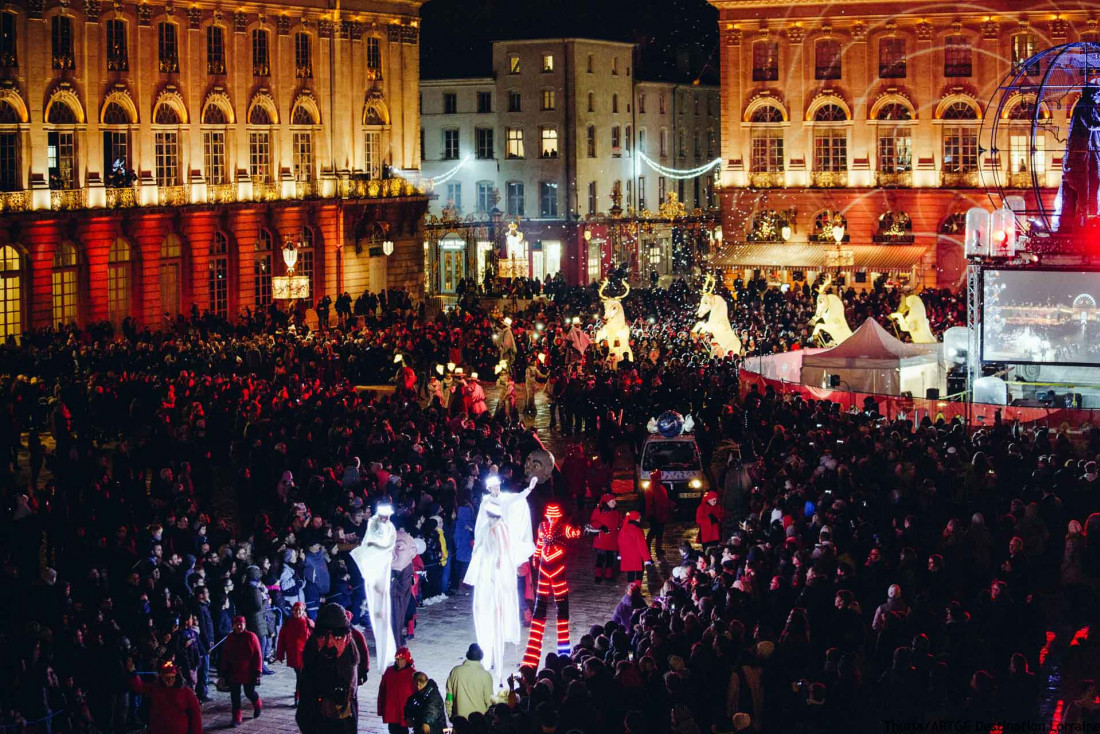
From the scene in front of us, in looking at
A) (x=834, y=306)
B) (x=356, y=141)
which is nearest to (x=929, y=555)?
(x=834, y=306)

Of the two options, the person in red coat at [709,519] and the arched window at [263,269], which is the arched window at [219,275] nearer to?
the arched window at [263,269]

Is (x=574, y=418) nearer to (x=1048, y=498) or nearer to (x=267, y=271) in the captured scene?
(x=1048, y=498)

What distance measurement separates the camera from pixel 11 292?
2000 inches

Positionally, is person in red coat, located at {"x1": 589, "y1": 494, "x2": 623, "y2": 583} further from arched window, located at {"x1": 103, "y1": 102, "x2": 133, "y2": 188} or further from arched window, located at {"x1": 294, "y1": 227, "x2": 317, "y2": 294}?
arched window, located at {"x1": 294, "y1": 227, "x2": 317, "y2": 294}

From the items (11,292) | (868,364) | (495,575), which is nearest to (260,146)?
(11,292)

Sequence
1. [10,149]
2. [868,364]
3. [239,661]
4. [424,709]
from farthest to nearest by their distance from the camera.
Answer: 1. [10,149]
2. [868,364]
3. [239,661]
4. [424,709]

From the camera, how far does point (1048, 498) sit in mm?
22547

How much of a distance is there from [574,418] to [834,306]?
321 inches

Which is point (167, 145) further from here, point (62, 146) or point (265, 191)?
point (265, 191)

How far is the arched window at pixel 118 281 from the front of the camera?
54781 mm

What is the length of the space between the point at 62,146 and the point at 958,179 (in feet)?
113

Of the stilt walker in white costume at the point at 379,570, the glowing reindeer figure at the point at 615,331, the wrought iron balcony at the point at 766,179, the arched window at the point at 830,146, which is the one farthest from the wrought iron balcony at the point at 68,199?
the stilt walker in white costume at the point at 379,570

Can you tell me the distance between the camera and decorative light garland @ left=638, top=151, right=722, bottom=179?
8762 centimetres

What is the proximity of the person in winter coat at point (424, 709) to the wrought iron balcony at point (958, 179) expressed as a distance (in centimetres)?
5511
